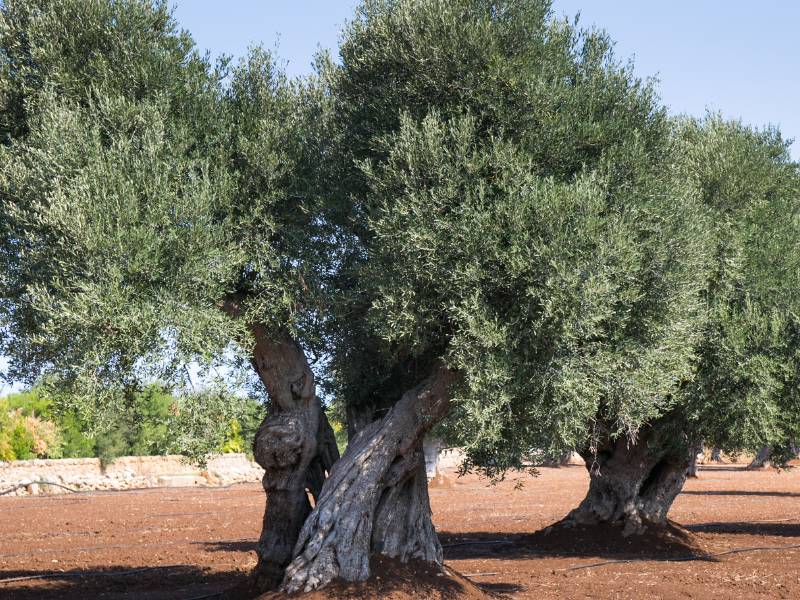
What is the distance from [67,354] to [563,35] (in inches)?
335

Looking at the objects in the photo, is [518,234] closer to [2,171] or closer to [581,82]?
[581,82]

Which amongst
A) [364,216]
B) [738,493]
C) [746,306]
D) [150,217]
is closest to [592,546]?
[746,306]

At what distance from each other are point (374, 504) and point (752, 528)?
1762cm

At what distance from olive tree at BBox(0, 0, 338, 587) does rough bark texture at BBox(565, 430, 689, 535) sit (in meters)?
10.00

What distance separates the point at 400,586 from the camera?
12938 mm

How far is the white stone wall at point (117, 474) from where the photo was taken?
162ft

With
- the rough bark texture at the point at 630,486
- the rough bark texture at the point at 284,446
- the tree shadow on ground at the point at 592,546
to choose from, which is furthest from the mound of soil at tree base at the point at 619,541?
the rough bark texture at the point at 284,446

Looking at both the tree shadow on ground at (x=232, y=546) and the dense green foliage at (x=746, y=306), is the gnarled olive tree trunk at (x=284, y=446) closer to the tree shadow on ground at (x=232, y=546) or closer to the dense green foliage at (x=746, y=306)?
the dense green foliage at (x=746, y=306)

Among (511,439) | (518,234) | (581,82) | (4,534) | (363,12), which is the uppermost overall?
(363,12)

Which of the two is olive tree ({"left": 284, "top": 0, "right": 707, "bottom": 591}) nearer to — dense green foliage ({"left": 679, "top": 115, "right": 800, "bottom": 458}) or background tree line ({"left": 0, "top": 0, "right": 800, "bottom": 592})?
background tree line ({"left": 0, "top": 0, "right": 800, "bottom": 592})

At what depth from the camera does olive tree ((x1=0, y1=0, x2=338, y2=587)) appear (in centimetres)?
1083

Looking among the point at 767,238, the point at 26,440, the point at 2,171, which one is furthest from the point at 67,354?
the point at 26,440

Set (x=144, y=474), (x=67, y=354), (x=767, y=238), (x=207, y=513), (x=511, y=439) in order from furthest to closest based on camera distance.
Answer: (x=144, y=474) → (x=207, y=513) → (x=767, y=238) → (x=511, y=439) → (x=67, y=354)

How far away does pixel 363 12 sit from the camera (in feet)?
44.8
